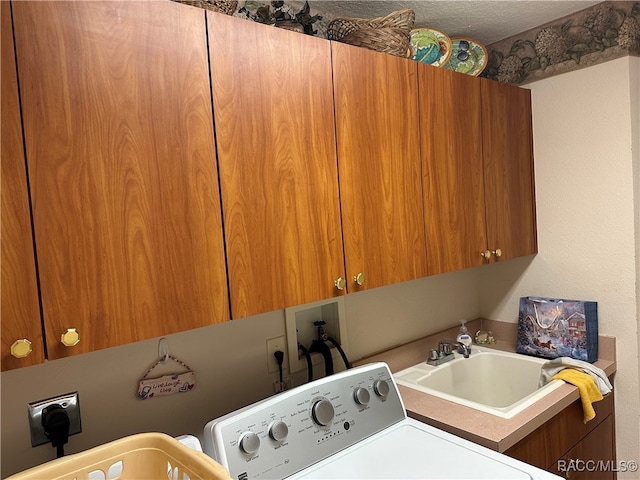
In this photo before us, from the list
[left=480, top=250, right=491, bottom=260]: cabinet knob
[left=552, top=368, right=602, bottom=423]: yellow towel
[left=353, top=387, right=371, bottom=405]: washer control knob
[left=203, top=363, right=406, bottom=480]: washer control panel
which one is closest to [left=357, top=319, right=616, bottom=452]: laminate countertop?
[left=552, top=368, right=602, bottom=423]: yellow towel

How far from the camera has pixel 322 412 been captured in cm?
129

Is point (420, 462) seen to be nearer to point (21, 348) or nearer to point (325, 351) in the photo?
point (325, 351)

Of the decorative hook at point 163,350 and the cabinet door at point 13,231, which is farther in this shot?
the decorative hook at point 163,350

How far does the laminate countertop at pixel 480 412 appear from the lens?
1.38 meters

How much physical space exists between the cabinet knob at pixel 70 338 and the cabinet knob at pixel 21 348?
0.19ft

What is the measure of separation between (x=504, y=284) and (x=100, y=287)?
6.73ft

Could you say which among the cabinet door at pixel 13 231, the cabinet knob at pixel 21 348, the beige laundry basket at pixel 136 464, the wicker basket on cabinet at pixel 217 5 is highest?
the wicker basket on cabinet at pixel 217 5

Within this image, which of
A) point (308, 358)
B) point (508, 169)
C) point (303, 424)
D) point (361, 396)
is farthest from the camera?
point (508, 169)

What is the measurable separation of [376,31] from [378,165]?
0.47 m

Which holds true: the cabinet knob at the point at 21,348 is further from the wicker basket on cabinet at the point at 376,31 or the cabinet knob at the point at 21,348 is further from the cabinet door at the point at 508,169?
the cabinet door at the point at 508,169

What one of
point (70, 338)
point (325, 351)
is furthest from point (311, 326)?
point (70, 338)

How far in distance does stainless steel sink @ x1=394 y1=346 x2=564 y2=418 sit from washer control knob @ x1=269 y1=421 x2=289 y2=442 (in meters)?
0.77

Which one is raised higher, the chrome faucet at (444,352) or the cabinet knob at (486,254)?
the cabinet knob at (486,254)

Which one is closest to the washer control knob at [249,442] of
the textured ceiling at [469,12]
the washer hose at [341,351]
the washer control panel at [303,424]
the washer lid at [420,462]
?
the washer control panel at [303,424]
